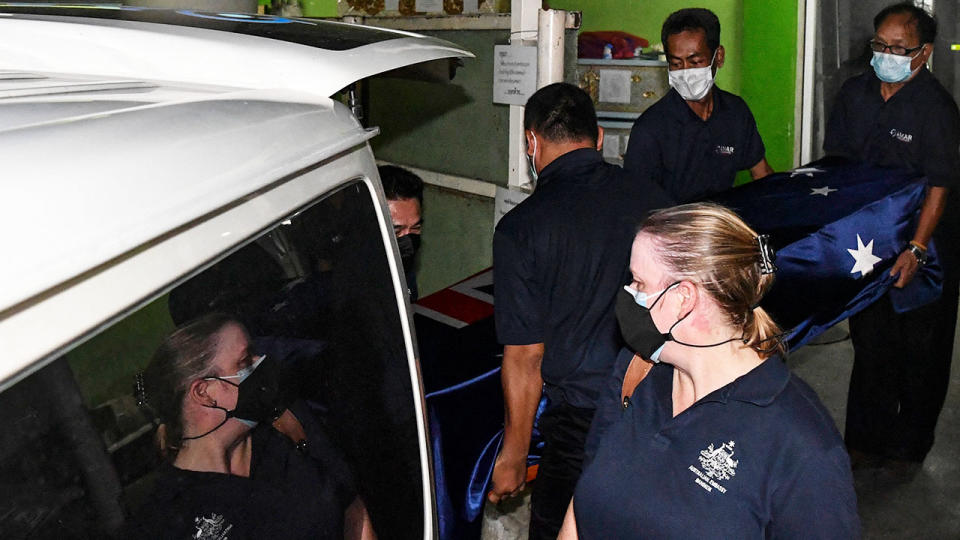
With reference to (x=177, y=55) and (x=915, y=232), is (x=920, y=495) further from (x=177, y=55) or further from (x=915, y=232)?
(x=177, y=55)

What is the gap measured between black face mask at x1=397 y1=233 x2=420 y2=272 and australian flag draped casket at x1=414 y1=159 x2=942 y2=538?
236 mm

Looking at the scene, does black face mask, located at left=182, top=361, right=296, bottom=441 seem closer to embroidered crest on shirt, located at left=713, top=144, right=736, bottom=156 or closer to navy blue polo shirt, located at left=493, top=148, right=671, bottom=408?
navy blue polo shirt, located at left=493, top=148, right=671, bottom=408

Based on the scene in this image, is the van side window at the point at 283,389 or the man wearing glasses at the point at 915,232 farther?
the man wearing glasses at the point at 915,232

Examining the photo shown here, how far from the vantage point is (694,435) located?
1678 mm

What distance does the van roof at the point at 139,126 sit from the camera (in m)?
0.62

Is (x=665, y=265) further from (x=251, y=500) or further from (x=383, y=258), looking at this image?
(x=251, y=500)

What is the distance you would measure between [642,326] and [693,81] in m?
2.32

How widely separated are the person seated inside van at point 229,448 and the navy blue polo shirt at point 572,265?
5.04 ft

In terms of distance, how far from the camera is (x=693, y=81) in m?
3.93

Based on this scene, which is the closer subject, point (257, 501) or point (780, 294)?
point (257, 501)

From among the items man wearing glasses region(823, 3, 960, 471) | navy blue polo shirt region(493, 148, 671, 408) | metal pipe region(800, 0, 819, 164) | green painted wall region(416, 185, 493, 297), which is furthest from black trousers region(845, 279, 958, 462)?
metal pipe region(800, 0, 819, 164)

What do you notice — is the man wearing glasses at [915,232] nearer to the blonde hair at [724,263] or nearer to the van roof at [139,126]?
the blonde hair at [724,263]

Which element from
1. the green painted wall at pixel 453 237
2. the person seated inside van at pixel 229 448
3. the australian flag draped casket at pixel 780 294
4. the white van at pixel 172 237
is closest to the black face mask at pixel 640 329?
the white van at pixel 172 237

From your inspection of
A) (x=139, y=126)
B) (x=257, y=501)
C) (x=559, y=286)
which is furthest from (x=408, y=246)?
(x=139, y=126)
